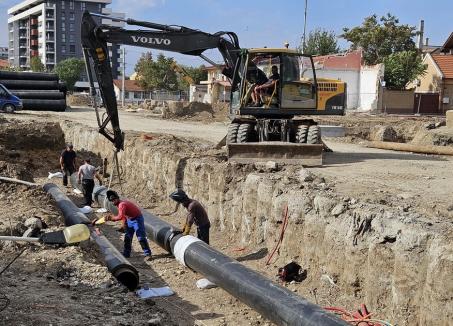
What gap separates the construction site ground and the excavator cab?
2.81ft

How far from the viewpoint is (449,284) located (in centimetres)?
633

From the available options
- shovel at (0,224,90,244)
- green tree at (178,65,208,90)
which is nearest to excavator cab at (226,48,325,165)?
shovel at (0,224,90,244)

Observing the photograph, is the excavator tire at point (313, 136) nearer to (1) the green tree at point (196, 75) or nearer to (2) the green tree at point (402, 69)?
(2) the green tree at point (402, 69)

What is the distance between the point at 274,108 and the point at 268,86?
592mm

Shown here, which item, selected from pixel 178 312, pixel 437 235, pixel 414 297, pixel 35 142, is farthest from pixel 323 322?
pixel 35 142

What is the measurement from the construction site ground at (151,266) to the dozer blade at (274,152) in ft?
1.59

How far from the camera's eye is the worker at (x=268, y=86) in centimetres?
1445

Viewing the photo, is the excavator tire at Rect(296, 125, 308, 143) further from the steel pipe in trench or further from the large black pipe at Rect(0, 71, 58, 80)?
the large black pipe at Rect(0, 71, 58, 80)

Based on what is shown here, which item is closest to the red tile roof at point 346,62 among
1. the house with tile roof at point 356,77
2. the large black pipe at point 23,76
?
the house with tile roof at point 356,77

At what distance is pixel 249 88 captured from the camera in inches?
570

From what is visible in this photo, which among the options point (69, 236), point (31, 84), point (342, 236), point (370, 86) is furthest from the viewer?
point (370, 86)

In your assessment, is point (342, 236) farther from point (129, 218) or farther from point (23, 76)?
point (23, 76)

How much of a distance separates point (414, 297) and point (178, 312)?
131 inches

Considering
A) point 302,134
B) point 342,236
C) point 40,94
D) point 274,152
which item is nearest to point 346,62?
point 40,94
